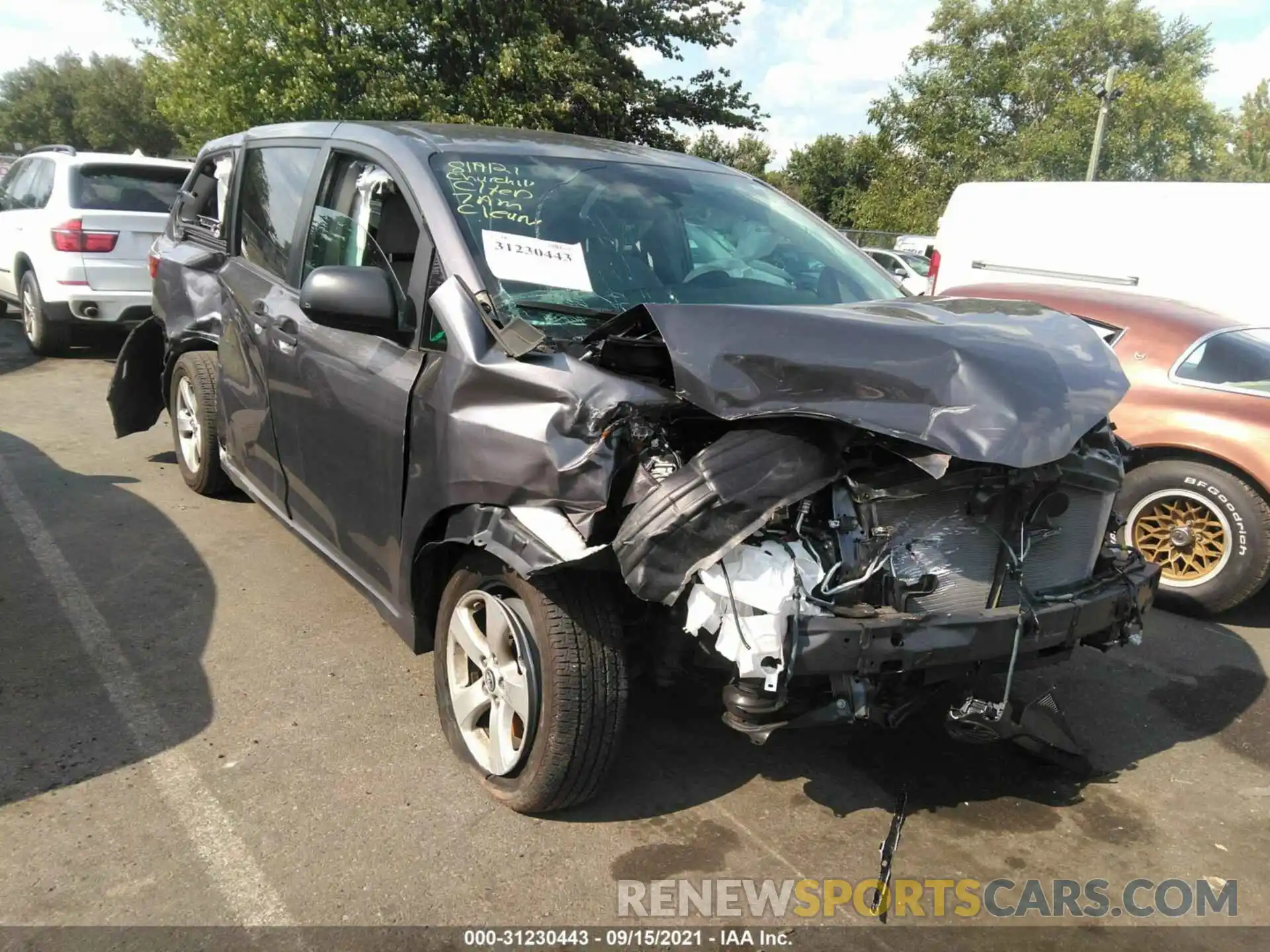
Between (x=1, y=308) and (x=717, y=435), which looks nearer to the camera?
(x=717, y=435)

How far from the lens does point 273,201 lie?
4.32 m

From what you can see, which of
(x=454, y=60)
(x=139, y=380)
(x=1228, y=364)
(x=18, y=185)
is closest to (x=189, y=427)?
(x=139, y=380)

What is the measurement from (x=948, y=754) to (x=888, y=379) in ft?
5.21

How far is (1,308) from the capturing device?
1245 centimetres

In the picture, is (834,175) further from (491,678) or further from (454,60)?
(491,678)

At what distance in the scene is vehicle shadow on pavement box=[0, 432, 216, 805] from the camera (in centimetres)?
319

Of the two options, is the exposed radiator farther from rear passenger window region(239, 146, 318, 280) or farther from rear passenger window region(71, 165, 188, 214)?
rear passenger window region(71, 165, 188, 214)

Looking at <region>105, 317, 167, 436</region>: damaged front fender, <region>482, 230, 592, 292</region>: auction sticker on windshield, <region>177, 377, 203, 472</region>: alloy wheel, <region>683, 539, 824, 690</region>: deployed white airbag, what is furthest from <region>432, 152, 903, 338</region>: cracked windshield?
<region>105, 317, 167, 436</region>: damaged front fender

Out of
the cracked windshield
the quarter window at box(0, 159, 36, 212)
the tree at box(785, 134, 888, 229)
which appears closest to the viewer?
the cracked windshield

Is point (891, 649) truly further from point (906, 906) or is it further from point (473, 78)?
point (473, 78)

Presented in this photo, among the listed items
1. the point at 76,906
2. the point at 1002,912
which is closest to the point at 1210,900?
the point at 1002,912

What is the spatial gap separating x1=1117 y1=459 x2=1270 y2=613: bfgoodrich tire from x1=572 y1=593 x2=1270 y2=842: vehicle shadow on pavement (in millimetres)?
710

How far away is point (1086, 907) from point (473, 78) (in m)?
16.5

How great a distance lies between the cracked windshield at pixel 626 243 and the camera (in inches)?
121
